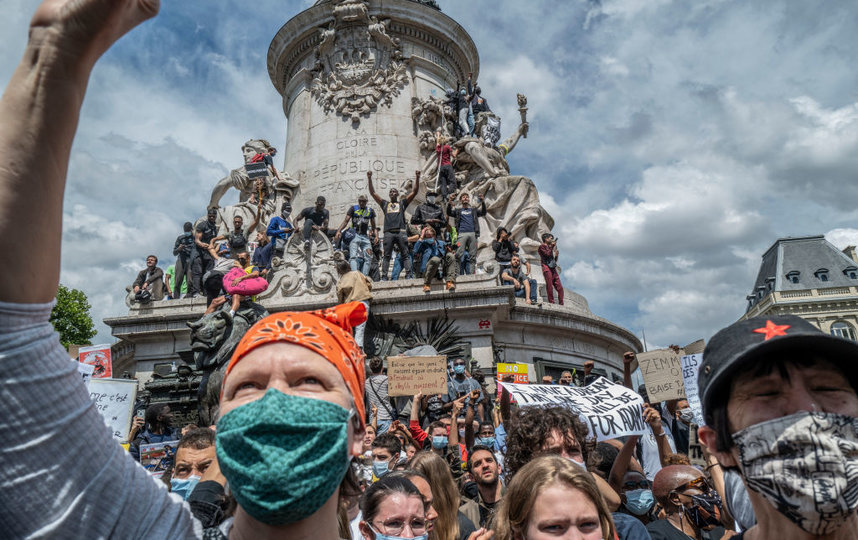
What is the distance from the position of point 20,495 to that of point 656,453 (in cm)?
556

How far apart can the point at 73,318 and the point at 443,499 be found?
1527 inches

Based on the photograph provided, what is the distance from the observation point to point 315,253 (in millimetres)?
14578

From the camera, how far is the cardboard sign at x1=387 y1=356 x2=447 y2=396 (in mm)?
8086

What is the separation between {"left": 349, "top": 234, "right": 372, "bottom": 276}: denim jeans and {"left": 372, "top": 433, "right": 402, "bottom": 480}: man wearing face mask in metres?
8.58

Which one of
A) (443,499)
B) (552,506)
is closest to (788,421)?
(552,506)

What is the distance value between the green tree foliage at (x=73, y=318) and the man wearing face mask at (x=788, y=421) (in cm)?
3884

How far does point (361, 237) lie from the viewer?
14.1 m

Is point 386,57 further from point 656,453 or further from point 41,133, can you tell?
point 41,133

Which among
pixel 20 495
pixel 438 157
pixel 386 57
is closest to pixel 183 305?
pixel 438 157

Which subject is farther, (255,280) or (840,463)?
(255,280)

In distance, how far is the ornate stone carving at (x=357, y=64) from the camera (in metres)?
19.2

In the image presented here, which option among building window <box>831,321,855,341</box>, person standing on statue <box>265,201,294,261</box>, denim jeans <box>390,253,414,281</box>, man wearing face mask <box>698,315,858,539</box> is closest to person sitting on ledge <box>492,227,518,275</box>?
denim jeans <box>390,253,414,281</box>

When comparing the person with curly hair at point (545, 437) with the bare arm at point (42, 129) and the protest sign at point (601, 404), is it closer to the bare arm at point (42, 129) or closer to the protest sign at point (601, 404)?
the protest sign at point (601, 404)

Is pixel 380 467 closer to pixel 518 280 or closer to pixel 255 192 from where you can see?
pixel 518 280
